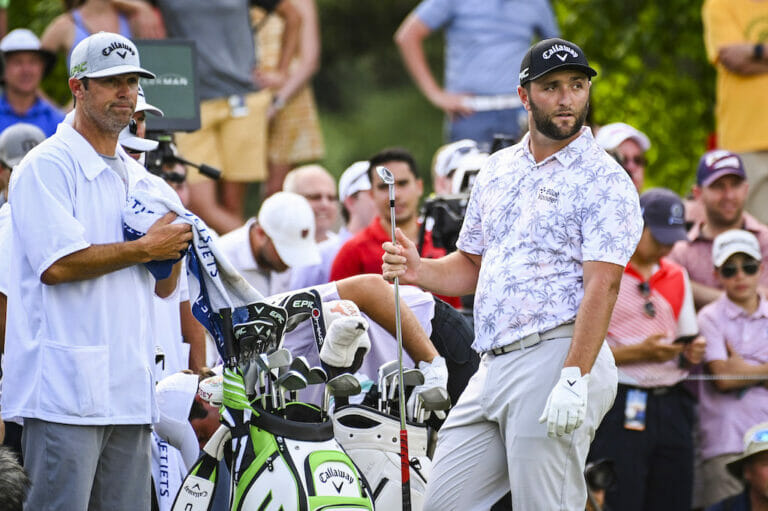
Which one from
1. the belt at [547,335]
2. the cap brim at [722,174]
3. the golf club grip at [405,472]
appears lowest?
the golf club grip at [405,472]

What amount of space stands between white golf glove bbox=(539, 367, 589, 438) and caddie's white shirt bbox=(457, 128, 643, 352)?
0.26m

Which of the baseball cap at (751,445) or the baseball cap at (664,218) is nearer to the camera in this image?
the baseball cap at (751,445)

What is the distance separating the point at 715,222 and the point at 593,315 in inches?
165

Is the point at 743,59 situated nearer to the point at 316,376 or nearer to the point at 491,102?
the point at 491,102

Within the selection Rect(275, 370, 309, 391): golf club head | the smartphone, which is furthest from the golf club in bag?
the smartphone

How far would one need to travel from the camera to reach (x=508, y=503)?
260 inches

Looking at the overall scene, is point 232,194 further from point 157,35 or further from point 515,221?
point 515,221

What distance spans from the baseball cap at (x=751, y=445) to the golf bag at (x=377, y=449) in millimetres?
2545

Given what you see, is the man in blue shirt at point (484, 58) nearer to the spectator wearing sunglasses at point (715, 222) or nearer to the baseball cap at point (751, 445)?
the spectator wearing sunglasses at point (715, 222)

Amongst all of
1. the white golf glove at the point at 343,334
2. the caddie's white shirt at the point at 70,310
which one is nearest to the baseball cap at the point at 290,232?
the white golf glove at the point at 343,334

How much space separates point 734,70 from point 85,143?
20.1ft

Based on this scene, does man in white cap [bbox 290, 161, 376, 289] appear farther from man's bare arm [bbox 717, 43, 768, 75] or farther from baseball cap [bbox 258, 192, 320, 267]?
man's bare arm [bbox 717, 43, 768, 75]

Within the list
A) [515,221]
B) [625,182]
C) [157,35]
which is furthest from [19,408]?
[157,35]

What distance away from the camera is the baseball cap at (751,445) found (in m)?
8.05
